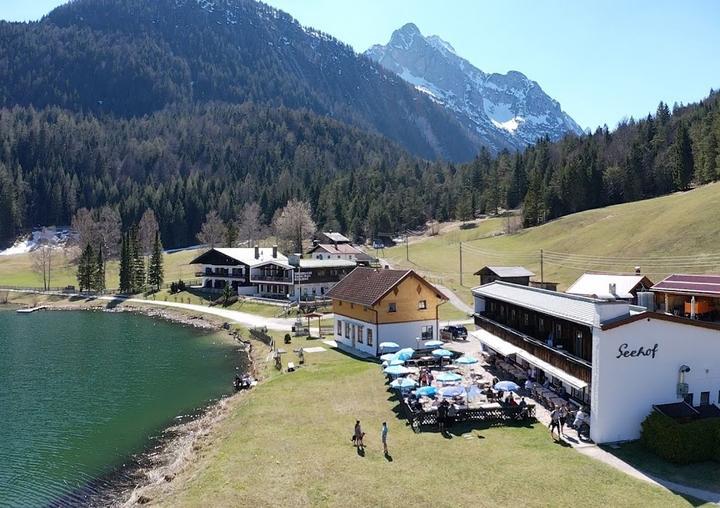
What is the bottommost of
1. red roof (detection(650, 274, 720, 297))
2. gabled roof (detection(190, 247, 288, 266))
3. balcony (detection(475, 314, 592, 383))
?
balcony (detection(475, 314, 592, 383))

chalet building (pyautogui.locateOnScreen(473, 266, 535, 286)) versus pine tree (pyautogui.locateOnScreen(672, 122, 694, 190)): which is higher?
pine tree (pyautogui.locateOnScreen(672, 122, 694, 190))

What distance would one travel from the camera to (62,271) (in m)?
137

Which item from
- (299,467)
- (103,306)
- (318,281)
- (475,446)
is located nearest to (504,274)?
(318,281)

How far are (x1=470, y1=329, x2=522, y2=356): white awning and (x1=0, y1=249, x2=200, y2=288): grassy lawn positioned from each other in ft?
297

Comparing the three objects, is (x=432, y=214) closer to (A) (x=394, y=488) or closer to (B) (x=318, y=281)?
(B) (x=318, y=281)

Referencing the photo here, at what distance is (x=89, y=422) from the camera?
39469 mm

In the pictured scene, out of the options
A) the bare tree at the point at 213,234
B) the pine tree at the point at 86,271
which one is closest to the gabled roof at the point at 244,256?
the pine tree at the point at 86,271

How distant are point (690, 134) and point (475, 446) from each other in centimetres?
12971

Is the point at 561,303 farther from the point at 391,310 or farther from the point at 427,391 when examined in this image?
the point at 391,310

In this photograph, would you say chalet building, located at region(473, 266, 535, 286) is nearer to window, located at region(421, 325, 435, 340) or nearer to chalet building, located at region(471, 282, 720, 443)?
window, located at region(421, 325, 435, 340)

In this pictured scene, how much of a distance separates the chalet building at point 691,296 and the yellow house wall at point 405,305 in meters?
20.0

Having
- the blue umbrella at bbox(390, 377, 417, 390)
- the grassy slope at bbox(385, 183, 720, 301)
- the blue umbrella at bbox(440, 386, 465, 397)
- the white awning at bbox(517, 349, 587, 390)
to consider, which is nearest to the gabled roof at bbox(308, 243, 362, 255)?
the grassy slope at bbox(385, 183, 720, 301)

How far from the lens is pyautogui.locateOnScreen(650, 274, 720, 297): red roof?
134 ft

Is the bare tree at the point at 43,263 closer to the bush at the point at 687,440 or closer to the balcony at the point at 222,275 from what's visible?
the balcony at the point at 222,275
